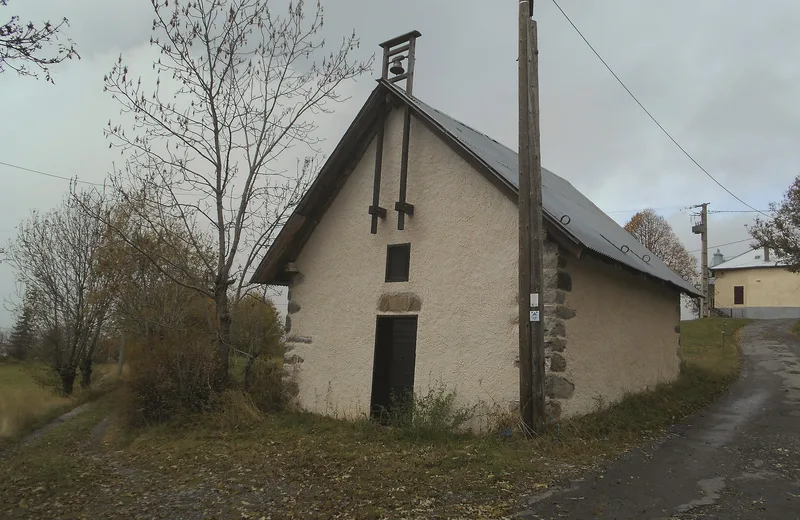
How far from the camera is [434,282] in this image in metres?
9.43

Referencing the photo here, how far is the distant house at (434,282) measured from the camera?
844 centimetres

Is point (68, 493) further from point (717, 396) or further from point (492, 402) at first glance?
point (717, 396)

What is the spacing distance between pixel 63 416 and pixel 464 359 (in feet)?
43.8

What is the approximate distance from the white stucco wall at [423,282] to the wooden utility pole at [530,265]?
720 millimetres

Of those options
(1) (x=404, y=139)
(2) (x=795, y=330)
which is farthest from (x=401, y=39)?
(2) (x=795, y=330)

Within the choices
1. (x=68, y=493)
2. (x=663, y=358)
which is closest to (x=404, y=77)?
(x=663, y=358)

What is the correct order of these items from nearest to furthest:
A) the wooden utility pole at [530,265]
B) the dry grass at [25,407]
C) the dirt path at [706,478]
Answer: the dirt path at [706,478] → the wooden utility pole at [530,265] → the dry grass at [25,407]

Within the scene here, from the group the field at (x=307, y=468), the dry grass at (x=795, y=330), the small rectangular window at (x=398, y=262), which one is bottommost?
the field at (x=307, y=468)

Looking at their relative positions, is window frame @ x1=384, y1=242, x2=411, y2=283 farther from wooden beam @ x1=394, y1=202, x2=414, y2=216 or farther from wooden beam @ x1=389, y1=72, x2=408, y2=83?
wooden beam @ x1=389, y1=72, x2=408, y2=83

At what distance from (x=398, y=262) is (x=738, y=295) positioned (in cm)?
3812

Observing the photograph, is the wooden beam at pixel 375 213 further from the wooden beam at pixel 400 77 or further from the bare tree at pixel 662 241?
the bare tree at pixel 662 241

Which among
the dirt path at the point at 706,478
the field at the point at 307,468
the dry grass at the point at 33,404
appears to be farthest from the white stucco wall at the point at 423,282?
the dry grass at the point at 33,404

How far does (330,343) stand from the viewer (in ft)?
34.9

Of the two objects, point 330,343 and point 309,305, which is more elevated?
point 309,305
